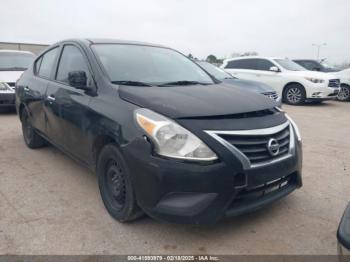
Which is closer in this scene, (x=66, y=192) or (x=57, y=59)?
(x=66, y=192)

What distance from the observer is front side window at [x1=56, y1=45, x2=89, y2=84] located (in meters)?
3.57

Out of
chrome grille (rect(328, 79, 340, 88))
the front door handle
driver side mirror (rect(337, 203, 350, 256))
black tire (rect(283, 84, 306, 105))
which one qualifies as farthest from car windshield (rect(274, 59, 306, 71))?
driver side mirror (rect(337, 203, 350, 256))

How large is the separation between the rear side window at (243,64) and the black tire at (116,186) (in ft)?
31.6

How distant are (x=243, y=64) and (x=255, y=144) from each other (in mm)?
9846

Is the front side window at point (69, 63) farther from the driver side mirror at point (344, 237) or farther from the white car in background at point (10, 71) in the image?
the white car in background at point (10, 71)

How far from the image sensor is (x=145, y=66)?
3.59 meters

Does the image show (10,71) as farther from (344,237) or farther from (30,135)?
(344,237)

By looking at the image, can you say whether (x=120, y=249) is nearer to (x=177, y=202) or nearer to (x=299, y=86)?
(x=177, y=202)

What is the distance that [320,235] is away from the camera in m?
2.76

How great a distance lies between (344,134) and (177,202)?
5433mm

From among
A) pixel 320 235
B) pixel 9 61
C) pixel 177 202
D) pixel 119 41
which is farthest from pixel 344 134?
pixel 9 61

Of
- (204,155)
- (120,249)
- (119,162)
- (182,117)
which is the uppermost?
(182,117)

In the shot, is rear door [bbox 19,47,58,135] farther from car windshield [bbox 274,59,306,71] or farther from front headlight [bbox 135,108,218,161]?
car windshield [bbox 274,59,306,71]

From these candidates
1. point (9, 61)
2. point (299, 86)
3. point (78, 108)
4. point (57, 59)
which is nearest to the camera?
point (78, 108)
